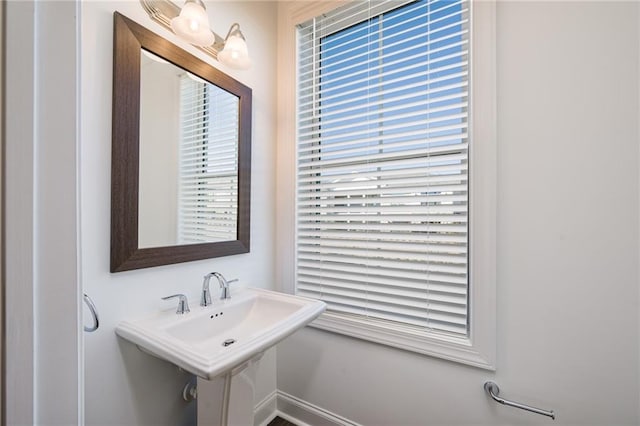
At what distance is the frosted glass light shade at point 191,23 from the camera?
987 millimetres

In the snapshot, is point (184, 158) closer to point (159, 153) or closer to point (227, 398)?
point (159, 153)

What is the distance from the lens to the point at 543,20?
39.3 inches

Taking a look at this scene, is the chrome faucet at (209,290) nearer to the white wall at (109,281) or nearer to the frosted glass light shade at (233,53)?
the white wall at (109,281)

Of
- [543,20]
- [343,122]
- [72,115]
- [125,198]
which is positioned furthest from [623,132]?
[125,198]

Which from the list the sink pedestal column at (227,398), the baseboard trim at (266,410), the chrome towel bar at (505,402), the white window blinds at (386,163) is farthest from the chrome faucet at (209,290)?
the chrome towel bar at (505,402)

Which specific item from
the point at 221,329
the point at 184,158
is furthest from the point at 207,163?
the point at 221,329

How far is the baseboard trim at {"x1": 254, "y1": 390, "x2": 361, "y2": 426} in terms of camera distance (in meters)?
1.41

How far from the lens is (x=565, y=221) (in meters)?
0.96

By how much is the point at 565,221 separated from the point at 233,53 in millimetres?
1512

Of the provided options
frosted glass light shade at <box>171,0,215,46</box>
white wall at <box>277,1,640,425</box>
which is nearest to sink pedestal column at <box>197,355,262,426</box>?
white wall at <box>277,1,640,425</box>

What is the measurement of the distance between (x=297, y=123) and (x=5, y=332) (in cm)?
142

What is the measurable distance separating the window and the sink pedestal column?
1.67 feet

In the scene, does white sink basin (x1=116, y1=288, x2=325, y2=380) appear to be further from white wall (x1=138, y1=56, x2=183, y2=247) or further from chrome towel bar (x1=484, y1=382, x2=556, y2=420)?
chrome towel bar (x1=484, y1=382, x2=556, y2=420)

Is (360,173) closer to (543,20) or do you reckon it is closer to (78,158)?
(543,20)
